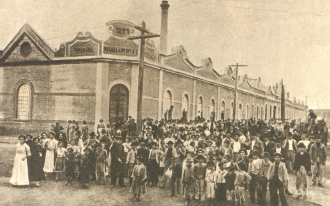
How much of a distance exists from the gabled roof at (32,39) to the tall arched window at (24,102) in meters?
Result: 2.22

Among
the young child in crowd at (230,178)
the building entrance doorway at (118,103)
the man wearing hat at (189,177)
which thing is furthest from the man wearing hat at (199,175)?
the building entrance doorway at (118,103)

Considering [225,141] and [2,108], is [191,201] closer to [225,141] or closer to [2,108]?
[225,141]

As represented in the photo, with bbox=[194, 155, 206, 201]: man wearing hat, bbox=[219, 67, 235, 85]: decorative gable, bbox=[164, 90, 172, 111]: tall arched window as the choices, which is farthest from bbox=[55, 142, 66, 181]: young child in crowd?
bbox=[219, 67, 235, 85]: decorative gable

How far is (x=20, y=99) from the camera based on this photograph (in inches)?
691

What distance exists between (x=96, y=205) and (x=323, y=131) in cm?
1101

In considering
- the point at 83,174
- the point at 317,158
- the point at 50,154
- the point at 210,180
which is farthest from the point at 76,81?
the point at 317,158

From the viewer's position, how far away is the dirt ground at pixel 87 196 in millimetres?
7832

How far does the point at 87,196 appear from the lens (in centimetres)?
824

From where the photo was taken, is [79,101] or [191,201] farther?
[79,101]

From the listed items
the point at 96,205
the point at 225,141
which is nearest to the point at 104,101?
the point at 225,141

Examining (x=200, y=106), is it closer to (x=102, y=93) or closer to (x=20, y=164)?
(x=102, y=93)

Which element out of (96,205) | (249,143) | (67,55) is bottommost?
(96,205)

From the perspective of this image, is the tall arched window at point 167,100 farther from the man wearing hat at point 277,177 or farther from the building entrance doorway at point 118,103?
the man wearing hat at point 277,177

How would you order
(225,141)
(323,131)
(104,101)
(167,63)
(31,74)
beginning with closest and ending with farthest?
1. (225,141)
2. (323,131)
3. (104,101)
4. (31,74)
5. (167,63)
